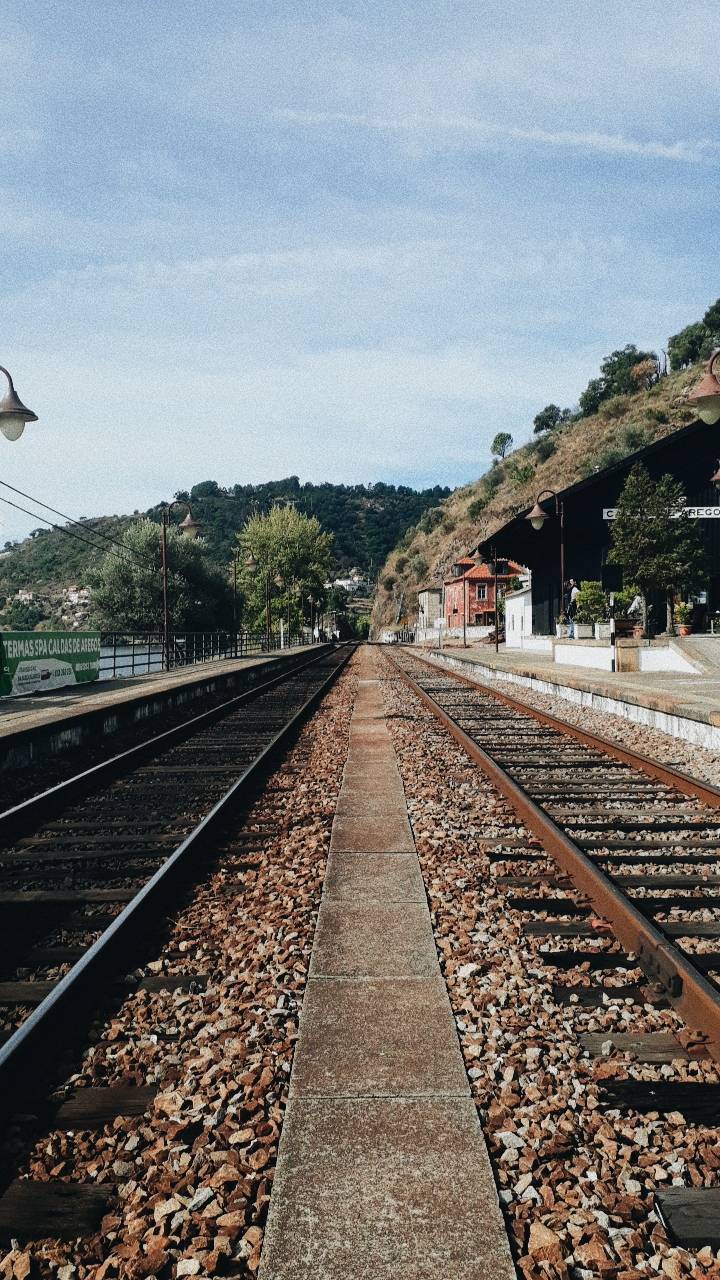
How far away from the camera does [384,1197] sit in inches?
92.1

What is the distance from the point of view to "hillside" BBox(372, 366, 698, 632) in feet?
325

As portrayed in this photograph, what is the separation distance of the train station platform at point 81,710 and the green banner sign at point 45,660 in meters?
0.26

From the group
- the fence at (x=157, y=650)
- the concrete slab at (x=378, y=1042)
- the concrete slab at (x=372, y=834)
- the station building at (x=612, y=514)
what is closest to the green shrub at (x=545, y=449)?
the fence at (x=157, y=650)

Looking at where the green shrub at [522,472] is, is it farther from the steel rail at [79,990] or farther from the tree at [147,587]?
the steel rail at [79,990]

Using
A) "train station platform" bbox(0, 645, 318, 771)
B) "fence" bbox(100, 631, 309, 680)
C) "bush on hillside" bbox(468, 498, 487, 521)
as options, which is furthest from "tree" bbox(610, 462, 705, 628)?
"bush on hillside" bbox(468, 498, 487, 521)

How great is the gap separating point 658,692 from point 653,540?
16868 millimetres

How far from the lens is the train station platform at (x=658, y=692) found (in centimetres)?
1188

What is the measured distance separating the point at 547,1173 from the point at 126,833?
17.0 ft

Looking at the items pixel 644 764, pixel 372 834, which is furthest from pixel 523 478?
pixel 372 834

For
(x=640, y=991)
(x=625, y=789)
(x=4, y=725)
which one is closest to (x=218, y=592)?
(x=4, y=725)

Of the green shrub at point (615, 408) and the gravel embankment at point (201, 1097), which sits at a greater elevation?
the green shrub at point (615, 408)

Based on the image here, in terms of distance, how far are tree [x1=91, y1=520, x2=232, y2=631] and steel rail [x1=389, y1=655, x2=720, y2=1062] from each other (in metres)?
56.8

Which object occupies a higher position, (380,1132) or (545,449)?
(545,449)

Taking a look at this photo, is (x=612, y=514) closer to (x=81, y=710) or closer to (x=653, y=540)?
(x=653, y=540)
